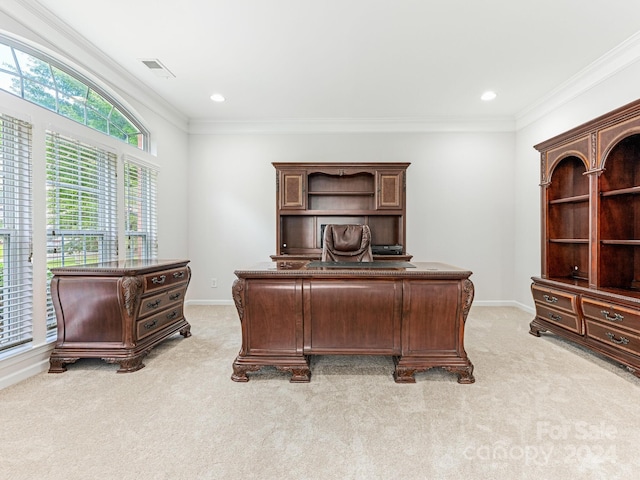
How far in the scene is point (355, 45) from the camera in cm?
275

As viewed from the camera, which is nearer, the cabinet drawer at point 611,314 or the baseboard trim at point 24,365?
the baseboard trim at point 24,365

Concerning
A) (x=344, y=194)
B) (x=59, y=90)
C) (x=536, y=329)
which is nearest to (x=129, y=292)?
(x=59, y=90)

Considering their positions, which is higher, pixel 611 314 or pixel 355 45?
pixel 355 45

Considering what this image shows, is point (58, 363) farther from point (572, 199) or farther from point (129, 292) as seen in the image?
point (572, 199)

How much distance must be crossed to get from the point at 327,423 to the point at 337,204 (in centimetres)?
333

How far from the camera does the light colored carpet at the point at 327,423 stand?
143 cm

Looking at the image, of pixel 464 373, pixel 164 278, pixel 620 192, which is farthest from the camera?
pixel 164 278

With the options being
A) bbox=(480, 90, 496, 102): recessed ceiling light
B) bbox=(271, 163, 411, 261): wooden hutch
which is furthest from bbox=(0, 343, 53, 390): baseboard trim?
bbox=(480, 90, 496, 102): recessed ceiling light

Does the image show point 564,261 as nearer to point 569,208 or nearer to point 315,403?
point 569,208

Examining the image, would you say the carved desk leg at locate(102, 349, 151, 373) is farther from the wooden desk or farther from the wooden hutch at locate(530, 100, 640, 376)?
the wooden hutch at locate(530, 100, 640, 376)

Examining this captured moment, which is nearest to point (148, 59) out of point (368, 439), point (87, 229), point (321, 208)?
point (87, 229)

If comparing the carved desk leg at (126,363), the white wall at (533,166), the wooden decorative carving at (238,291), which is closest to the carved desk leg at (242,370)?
the wooden decorative carving at (238,291)

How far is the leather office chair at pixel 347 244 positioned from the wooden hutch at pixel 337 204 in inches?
28.6

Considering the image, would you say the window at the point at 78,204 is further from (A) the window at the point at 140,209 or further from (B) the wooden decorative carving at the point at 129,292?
(B) the wooden decorative carving at the point at 129,292
